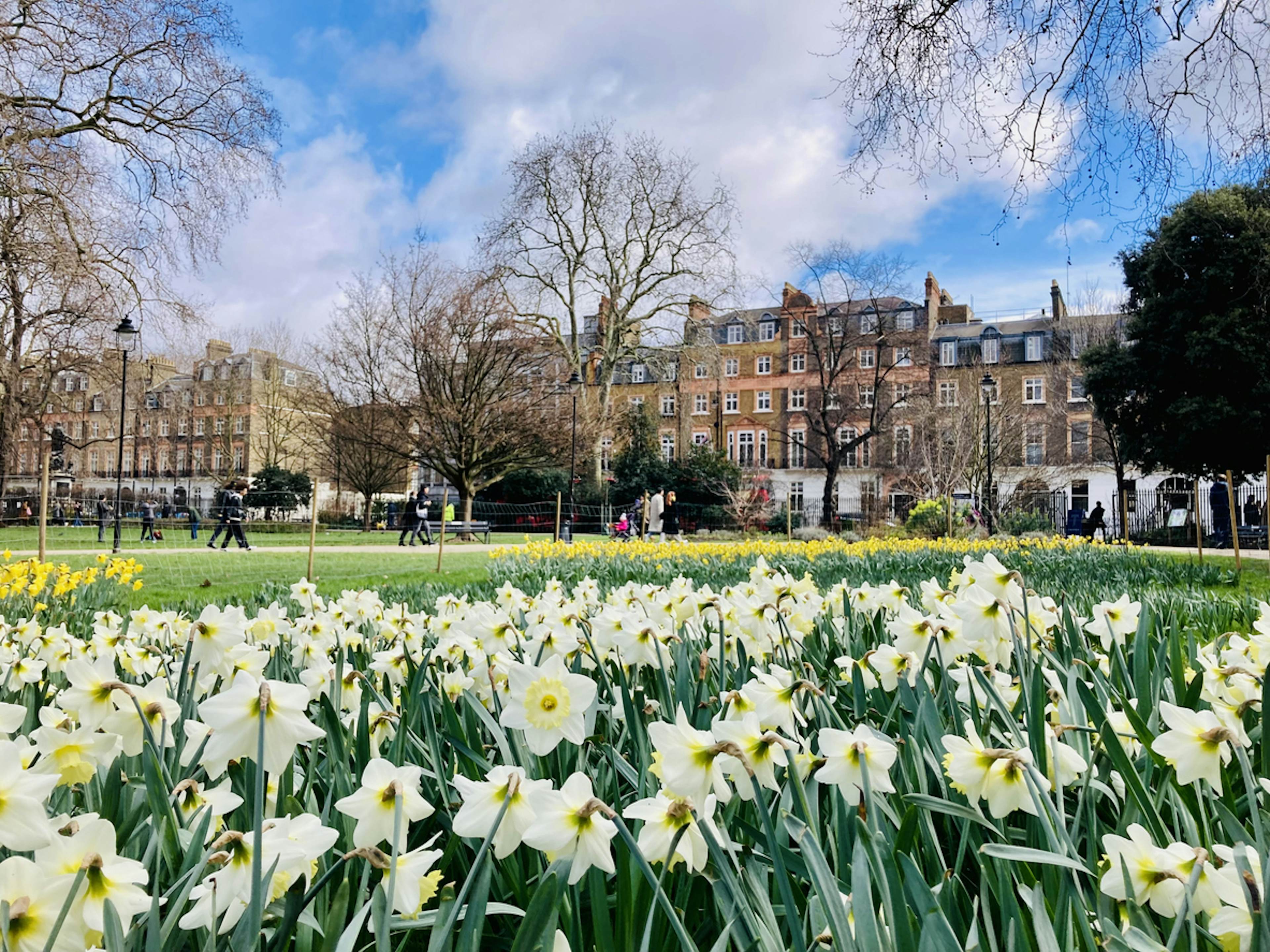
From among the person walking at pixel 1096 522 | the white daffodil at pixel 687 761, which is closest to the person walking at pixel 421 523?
the person walking at pixel 1096 522

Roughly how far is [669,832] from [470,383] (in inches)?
1004

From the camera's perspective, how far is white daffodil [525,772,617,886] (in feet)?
2.80

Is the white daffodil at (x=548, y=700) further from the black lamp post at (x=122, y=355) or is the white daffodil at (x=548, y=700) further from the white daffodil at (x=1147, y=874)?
the black lamp post at (x=122, y=355)

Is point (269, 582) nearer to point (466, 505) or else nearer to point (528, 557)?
point (528, 557)

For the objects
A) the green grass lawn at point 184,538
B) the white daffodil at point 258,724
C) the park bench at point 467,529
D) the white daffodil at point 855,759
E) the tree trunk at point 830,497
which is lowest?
the green grass lawn at point 184,538

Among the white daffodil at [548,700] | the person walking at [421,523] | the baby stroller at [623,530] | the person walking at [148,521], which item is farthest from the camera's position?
the baby stroller at [623,530]

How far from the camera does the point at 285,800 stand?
1334 mm

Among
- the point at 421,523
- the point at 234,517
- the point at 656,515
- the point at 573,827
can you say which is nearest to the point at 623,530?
the point at 656,515

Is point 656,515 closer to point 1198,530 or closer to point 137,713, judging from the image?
point 1198,530

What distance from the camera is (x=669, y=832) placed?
0.91 meters

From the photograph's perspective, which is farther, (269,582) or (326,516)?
(326,516)

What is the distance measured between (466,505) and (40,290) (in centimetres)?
1221

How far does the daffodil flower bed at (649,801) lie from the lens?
2.79 feet

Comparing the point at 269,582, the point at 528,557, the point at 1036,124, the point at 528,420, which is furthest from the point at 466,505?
the point at 1036,124
